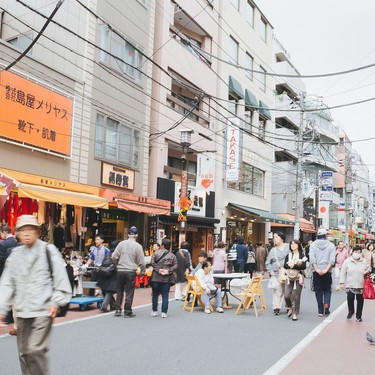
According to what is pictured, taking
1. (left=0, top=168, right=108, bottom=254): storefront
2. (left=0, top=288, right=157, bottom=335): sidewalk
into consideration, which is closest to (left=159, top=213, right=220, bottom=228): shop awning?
(left=0, top=168, right=108, bottom=254): storefront

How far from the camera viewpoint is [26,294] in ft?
14.9

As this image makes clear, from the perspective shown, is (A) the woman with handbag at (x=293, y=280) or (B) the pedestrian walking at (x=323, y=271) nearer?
(A) the woman with handbag at (x=293, y=280)

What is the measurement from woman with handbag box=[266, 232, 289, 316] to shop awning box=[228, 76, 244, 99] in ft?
60.9

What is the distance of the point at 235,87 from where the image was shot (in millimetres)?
28828

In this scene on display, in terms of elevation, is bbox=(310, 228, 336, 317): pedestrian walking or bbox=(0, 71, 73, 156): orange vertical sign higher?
bbox=(0, 71, 73, 156): orange vertical sign

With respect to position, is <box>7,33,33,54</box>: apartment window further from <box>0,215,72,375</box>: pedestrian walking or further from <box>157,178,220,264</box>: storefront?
<box>0,215,72,375</box>: pedestrian walking

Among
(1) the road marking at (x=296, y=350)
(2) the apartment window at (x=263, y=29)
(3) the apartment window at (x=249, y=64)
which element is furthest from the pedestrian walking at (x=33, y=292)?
(2) the apartment window at (x=263, y=29)

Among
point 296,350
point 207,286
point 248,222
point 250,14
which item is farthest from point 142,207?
point 250,14

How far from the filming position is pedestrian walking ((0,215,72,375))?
14.7ft

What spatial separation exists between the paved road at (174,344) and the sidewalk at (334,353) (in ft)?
0.33

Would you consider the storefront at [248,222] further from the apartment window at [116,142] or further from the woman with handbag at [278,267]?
the woman with handbag at [278,267]

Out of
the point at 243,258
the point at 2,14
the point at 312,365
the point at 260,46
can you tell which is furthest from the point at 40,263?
the point at 260,46

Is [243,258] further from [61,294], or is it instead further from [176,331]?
[61,294]

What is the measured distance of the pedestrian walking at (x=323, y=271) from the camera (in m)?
11.2
